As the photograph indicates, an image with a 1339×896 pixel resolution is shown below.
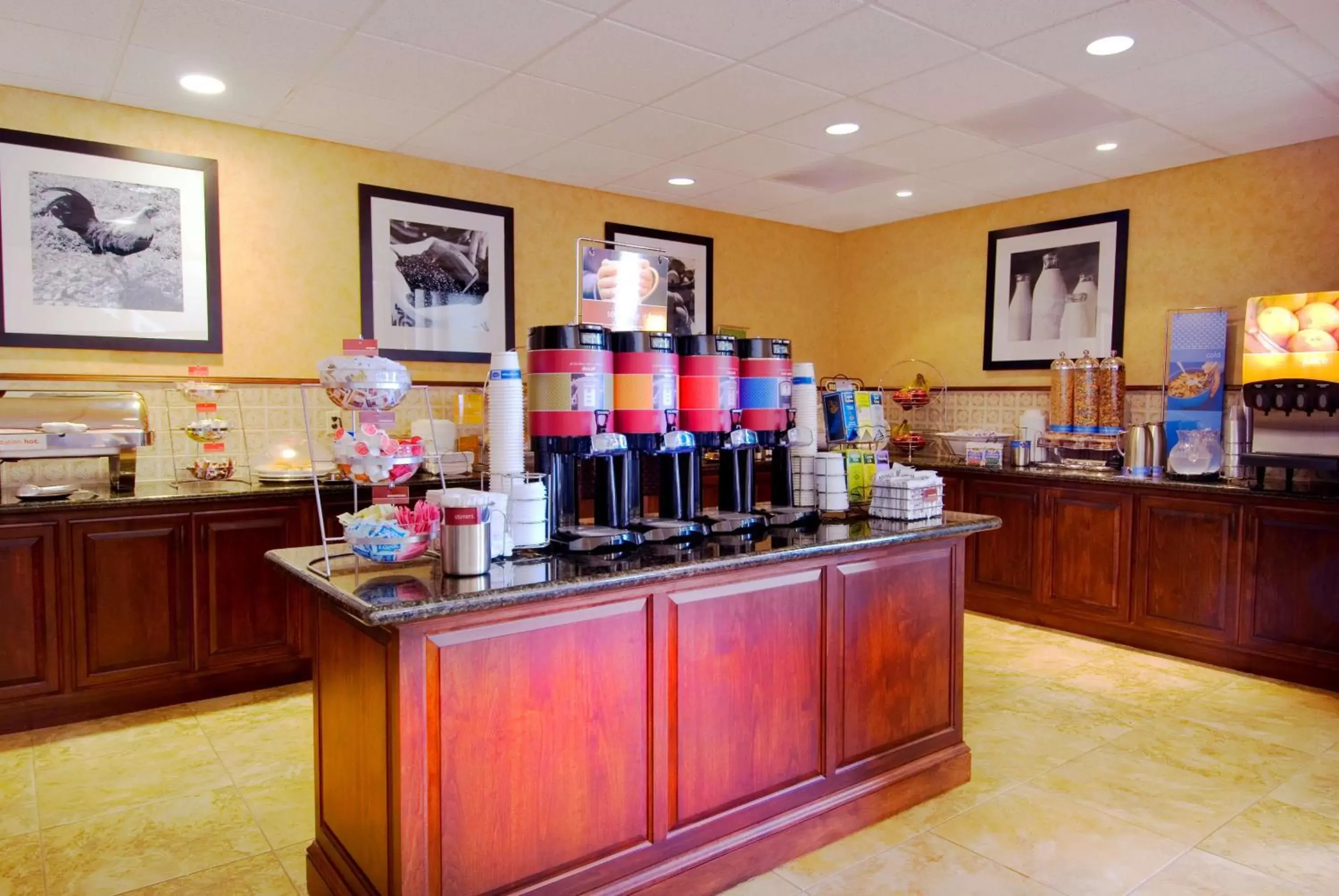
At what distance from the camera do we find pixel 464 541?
1956 mm

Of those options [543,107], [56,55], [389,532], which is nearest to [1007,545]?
[543,107]

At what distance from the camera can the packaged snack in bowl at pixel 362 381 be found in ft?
6.21

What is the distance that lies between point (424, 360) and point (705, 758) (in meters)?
3.30

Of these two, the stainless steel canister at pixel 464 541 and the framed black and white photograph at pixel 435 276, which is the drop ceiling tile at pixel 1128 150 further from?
the stainless steel canister at pixel 464 541

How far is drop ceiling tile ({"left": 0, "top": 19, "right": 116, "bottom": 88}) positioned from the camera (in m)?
3.25

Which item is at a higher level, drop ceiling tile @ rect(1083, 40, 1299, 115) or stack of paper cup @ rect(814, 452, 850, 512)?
drop ceiling tile @ rect(1083, 40, 1299, 115)

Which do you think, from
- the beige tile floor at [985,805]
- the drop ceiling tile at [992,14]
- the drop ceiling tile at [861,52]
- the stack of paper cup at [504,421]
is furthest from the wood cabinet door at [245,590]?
the drop ceiling tile at [992,14]

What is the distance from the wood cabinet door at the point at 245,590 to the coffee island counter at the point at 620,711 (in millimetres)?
1757

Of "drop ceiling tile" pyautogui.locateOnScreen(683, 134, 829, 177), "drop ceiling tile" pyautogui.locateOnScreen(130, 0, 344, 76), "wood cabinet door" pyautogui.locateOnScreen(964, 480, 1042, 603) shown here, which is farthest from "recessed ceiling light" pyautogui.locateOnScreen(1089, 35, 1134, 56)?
"drop ceiling tile" pyautogui.locateOnScreen(130, 0, 344, 76)

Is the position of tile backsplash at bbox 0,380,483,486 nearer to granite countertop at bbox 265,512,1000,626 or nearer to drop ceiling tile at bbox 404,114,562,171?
drop ceiling tile at bbox 404,114,562,171

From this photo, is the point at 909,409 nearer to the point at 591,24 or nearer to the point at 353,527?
the point at 591,24

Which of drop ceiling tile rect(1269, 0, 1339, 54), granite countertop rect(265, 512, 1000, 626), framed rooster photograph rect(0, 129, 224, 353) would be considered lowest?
granite countertop rect(265, 512, 1000, 626)

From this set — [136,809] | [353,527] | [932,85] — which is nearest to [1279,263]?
[932,85]

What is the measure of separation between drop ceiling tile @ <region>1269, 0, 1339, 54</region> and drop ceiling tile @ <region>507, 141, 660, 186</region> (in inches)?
116
